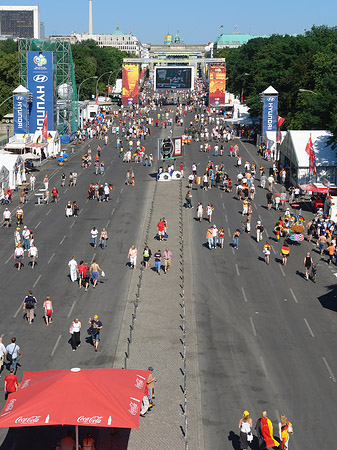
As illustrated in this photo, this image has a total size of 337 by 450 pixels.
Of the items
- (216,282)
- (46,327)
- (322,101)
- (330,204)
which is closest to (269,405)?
(46,327)

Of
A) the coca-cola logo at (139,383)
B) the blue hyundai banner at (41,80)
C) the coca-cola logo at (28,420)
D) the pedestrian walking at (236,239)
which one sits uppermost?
the blue hyundai banner at (41,80)

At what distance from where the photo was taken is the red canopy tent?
15.9 m

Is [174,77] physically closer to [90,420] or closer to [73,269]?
[73,269]

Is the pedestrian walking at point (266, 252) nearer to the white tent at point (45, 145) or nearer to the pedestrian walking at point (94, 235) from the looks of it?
the pedestrian walking at point (94, 235)

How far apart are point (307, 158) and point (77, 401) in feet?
134

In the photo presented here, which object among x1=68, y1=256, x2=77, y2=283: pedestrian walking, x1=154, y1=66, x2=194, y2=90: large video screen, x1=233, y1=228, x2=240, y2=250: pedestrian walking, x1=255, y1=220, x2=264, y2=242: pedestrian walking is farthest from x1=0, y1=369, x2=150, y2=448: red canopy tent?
x1=154, y1=66, x2=194, y2=90: large video screen

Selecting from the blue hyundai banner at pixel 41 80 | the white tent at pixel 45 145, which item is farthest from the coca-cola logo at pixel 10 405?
the blue hyundai banner at pixel 41 80

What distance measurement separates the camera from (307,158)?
5438 cm

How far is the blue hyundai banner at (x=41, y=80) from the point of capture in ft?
245

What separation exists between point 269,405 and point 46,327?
9.53 m

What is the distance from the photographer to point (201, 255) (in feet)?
122

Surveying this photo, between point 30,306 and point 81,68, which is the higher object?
point 81,68

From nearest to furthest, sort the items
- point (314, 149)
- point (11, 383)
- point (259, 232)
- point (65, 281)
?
point (11, 383), point (65, 281), point (259, 232), point (314, 149)

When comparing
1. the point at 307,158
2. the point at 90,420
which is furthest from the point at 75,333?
the point at 307,158
